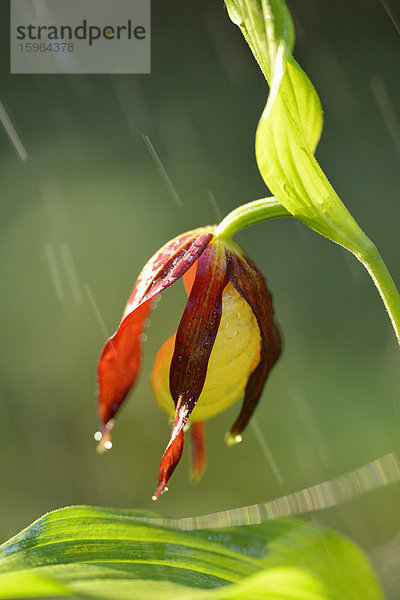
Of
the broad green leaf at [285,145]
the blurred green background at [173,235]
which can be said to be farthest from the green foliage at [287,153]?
the blurred green background at [173,235]

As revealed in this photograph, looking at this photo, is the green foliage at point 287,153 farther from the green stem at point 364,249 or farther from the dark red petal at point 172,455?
the dark red petal at point 172,455

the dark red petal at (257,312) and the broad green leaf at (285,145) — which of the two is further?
the dark red petal at (257,312)

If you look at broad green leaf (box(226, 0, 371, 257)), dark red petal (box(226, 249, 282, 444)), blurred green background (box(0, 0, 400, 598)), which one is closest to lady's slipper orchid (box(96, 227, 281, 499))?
dark red petal (box(226, 249, 282, 444))

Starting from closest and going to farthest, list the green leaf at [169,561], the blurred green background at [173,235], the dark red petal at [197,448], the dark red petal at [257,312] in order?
the green leaf at [169,561], the dark red petal at [257,312], the dark red petal at [197,448], the blurred green background at [173,235]

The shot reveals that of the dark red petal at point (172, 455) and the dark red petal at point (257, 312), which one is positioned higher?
the dark red petal at point (257, 312)

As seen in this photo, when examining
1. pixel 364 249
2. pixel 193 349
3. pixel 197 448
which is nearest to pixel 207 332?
pixel 193 349

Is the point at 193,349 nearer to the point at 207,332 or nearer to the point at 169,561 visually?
the point at 207,332
